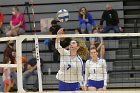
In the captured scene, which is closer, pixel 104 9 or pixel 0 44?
pixel 0 44

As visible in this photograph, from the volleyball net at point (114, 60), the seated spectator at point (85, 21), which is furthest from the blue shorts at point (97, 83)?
the seated spectator at point (85, 21)

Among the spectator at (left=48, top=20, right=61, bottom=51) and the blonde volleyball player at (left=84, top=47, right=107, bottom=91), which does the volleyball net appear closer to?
the spectator at (left=48, top=20, right=61, bottom=51)

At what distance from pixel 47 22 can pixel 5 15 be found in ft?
7.15

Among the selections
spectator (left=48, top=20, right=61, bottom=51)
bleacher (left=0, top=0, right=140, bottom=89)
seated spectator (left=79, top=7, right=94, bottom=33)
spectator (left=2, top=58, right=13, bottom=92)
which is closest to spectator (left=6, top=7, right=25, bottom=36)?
bleacher (left=0, top=0, right=140, bottom=89)

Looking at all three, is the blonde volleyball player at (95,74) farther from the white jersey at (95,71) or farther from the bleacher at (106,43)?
the bleacher at (106,43)

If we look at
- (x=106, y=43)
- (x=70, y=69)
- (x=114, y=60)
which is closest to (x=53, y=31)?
(x=106, y=43)

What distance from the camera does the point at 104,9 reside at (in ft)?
53.8

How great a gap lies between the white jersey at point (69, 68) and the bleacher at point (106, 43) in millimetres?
3068

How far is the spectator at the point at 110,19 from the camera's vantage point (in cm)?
1485

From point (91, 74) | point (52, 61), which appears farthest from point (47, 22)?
point (91, 74)

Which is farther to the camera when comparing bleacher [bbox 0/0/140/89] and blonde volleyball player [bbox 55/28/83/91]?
bleacher [bbox 0/0/140/89]

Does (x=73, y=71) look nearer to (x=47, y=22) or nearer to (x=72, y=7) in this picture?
(x=47, y=22)

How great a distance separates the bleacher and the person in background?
95 cm

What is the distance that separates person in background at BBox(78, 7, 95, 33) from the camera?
48.5 feet
